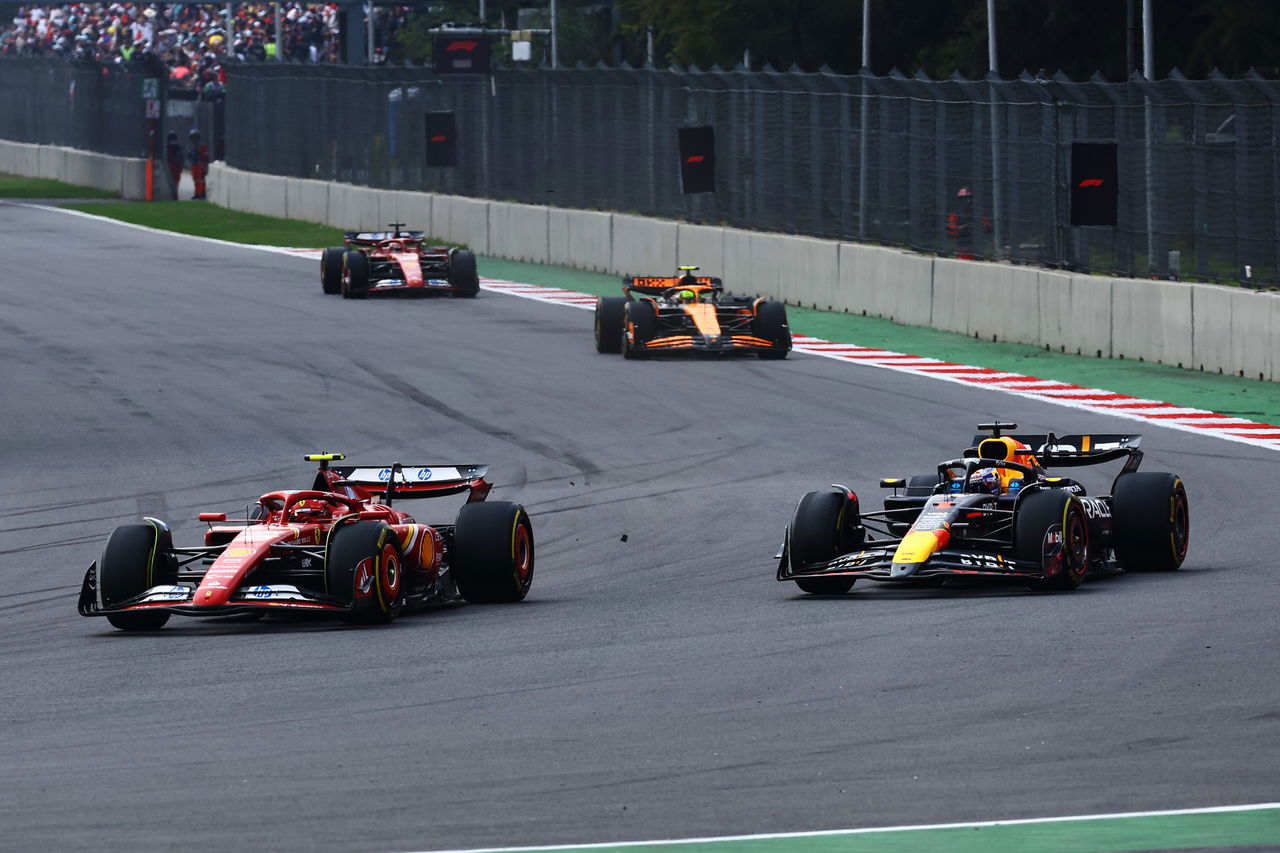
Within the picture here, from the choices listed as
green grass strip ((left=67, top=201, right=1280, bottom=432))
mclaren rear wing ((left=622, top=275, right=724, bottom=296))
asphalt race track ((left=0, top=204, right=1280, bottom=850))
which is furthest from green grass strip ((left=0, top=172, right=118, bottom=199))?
asphalt race track ((left=0, top=204, right=1280, bottom=850))

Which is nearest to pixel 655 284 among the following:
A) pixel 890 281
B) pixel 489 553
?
pixel 890 281

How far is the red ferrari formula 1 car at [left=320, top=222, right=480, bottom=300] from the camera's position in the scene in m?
33.3

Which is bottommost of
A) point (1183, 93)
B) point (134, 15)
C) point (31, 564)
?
point (31, 564)

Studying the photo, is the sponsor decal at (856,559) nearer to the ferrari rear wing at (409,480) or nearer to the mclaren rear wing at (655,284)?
the ferrari rear wing at (409,480)

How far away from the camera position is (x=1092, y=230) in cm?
2625

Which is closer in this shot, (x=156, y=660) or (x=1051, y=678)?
(x=1051, y=678)

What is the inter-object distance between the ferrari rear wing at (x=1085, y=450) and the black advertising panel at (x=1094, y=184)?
11893 millimetres

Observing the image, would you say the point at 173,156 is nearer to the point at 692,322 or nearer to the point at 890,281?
the point at 890,281

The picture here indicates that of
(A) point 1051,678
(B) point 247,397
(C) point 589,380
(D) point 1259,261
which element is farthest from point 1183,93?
(A) point 1051,678

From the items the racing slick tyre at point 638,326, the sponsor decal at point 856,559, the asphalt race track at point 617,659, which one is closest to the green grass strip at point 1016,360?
the asphalt race track at point 617,659

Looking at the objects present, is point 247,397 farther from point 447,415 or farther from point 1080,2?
point 1080,2

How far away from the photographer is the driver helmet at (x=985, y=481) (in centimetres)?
1334

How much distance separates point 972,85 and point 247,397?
9952mm

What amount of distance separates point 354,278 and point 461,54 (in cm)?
1408
